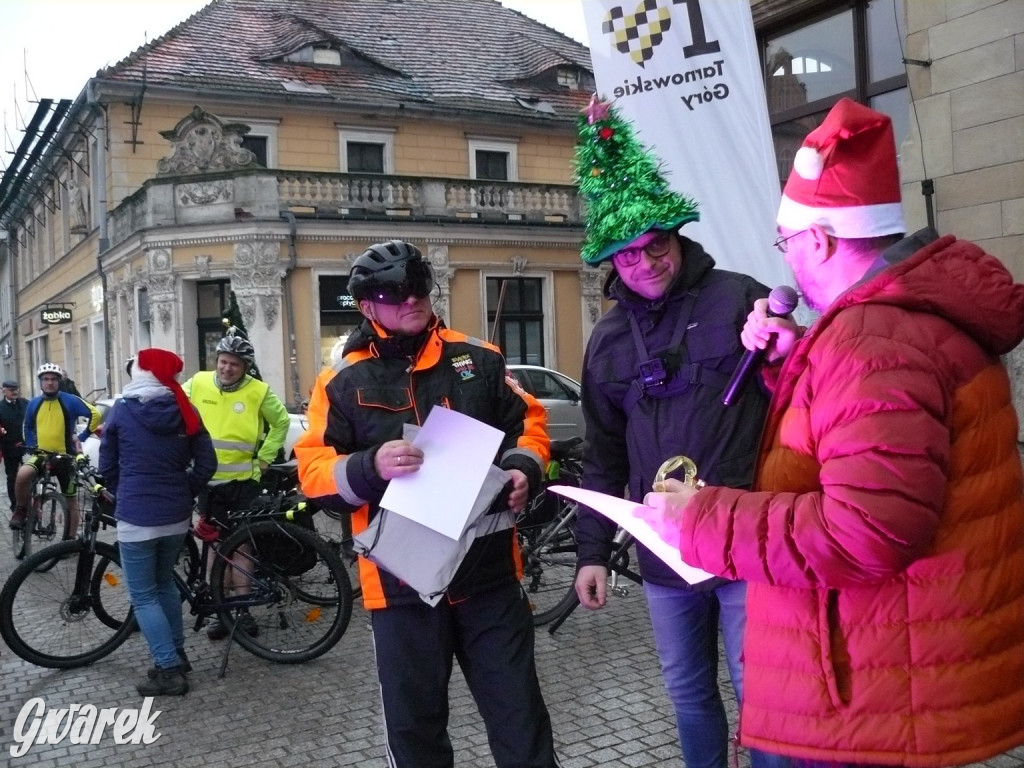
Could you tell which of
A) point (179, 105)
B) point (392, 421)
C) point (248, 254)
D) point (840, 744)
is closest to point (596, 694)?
point (392, 421)

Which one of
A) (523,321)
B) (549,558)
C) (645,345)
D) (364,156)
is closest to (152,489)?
(549,558)

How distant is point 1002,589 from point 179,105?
25.2 m

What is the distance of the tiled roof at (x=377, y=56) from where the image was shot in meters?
24.6

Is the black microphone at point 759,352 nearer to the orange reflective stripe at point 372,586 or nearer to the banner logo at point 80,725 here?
the orange reflective stripe at point 372,586

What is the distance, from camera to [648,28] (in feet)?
18.4

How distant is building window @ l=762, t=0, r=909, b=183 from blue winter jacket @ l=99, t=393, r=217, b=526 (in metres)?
4.88

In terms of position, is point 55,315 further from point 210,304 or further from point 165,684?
point 165,684

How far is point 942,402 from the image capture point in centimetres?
157

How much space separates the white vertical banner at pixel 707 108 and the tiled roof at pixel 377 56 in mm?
20454

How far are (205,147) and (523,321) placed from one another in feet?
28.4

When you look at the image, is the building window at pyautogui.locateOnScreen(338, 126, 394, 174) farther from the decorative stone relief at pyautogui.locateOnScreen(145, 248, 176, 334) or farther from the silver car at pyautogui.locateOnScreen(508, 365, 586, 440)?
the silver car at pyautogui.locateOnScreen(508, 365, 586, 440)

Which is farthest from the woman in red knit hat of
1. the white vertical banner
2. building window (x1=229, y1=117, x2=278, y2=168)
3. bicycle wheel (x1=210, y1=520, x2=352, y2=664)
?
building window (x1=229, y1=117, x2=278, y2=168)

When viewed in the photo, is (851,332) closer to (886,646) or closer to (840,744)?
(886,646)

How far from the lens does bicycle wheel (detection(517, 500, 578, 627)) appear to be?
6.06m
